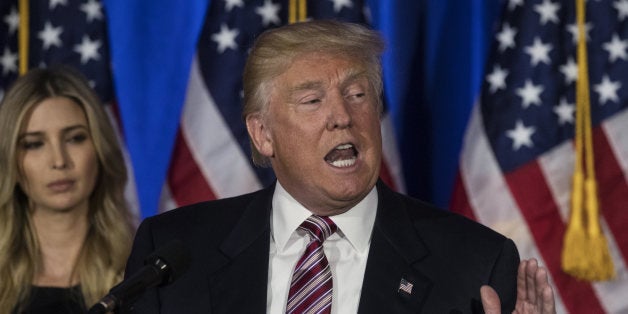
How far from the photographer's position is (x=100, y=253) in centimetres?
314

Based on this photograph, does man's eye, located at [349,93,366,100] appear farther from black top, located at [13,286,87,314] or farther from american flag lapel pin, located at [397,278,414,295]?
black top, located at [13,286,87,314]

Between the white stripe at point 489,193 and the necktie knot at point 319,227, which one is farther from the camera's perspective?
the white stripe at point 489,193

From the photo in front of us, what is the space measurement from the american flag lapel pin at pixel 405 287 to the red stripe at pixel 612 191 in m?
1.42

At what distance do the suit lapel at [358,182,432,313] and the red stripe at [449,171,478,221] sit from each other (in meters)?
1.23

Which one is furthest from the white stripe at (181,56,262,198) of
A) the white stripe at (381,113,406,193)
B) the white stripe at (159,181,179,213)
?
the white stripe at (381,113,406,193)

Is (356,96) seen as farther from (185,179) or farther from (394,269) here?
(185,179)

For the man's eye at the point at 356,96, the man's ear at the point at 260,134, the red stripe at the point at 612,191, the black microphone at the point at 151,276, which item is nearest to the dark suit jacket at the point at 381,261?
the man's ear at the point at 260,134

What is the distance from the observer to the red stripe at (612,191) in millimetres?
3422

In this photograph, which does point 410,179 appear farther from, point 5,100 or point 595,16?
point 5,100

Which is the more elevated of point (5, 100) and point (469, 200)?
point (5, 100)

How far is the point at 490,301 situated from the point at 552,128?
5.18ft

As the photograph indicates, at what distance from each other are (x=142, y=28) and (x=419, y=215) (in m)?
1.67

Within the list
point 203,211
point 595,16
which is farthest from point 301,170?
point 595,16

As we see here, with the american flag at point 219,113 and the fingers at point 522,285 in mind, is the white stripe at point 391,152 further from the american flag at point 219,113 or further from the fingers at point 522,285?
the fingers at point 522,285
